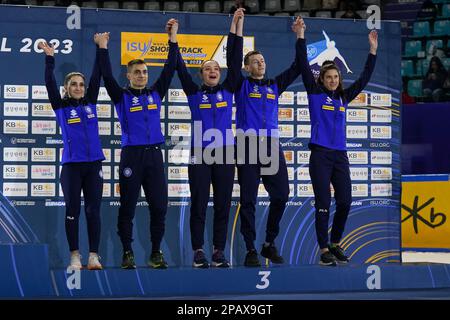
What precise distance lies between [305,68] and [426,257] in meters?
5.08

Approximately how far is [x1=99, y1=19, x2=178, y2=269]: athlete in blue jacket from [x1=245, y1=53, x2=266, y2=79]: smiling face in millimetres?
755

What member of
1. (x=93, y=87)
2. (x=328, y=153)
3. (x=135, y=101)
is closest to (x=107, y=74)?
(x=93, y=87)

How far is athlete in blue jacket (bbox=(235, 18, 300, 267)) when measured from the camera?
838cm

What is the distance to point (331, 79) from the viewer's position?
8742 mm

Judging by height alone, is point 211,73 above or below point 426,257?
above

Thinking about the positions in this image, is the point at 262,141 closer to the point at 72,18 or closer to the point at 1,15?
the point at 72,18

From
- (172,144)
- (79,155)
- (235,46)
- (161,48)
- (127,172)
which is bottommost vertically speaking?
(127,172)

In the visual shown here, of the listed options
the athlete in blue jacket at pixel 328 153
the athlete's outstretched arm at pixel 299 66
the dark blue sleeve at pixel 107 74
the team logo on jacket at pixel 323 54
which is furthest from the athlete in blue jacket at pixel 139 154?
the team logo on jacket at pixel 323 54

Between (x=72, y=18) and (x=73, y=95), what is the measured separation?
4.04 feet

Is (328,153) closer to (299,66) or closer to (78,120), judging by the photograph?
(299,66)

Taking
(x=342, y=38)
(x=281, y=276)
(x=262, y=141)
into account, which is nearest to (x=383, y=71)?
(x=342, y=38)

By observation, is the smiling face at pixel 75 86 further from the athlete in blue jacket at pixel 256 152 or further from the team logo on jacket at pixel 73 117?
the athlete in blue jacket at pixel 256 152

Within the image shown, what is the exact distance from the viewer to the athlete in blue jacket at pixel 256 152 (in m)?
Result: 8.38

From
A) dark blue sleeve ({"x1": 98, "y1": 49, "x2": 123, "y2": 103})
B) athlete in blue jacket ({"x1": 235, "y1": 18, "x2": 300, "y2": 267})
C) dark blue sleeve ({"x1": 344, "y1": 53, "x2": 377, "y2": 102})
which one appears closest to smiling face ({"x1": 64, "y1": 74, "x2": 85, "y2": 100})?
dark blue sleeve ({"x1": 98, "y1": 49, "x2": 123, "y2": 103})
